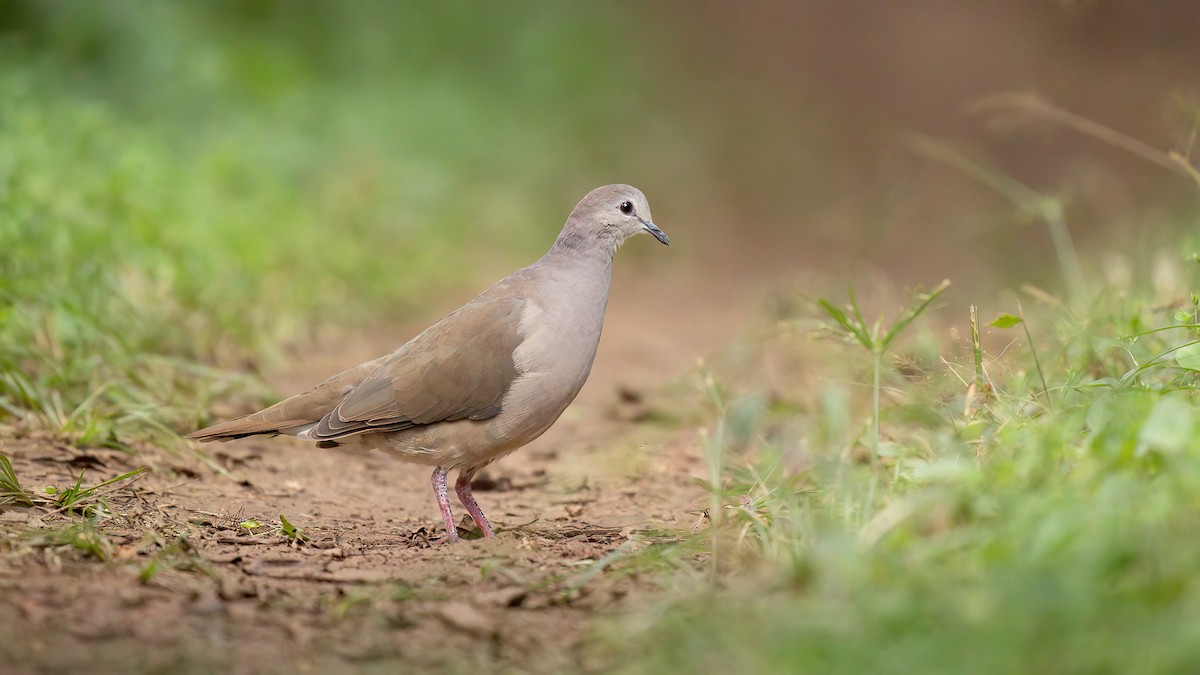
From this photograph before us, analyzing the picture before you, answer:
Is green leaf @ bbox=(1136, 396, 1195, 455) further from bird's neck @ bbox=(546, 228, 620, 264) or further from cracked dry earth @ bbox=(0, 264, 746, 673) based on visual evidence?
bird's neck @ bbox=(546, 228, 620, 264)

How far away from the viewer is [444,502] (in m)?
4.32

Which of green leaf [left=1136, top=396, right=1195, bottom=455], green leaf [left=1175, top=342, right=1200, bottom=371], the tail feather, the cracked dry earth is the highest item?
the tail feather

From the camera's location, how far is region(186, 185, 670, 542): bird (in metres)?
4.25

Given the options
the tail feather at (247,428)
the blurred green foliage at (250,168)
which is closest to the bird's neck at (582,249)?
the tail feather at (247,428)

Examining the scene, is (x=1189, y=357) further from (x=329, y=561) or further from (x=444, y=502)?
(x=329, y=561)

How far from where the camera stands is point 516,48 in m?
14.3

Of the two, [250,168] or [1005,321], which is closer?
[1005,321]

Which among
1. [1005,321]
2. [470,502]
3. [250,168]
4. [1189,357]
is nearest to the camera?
[1189,357]

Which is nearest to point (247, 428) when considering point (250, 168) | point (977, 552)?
point (977, 552)

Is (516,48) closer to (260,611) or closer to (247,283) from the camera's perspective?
(247,283)

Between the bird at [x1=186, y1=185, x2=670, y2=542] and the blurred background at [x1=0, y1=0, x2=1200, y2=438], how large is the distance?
0.95 metres

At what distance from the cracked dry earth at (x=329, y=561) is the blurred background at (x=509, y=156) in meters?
0.74

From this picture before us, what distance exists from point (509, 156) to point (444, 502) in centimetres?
852

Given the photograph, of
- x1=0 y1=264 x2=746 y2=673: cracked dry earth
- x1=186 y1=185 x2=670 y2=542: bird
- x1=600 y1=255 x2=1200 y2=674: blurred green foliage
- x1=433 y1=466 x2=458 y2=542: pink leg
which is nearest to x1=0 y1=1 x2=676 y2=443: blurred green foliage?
x1=0 y1=264 x2=746 y2=673: cracked dry earth
